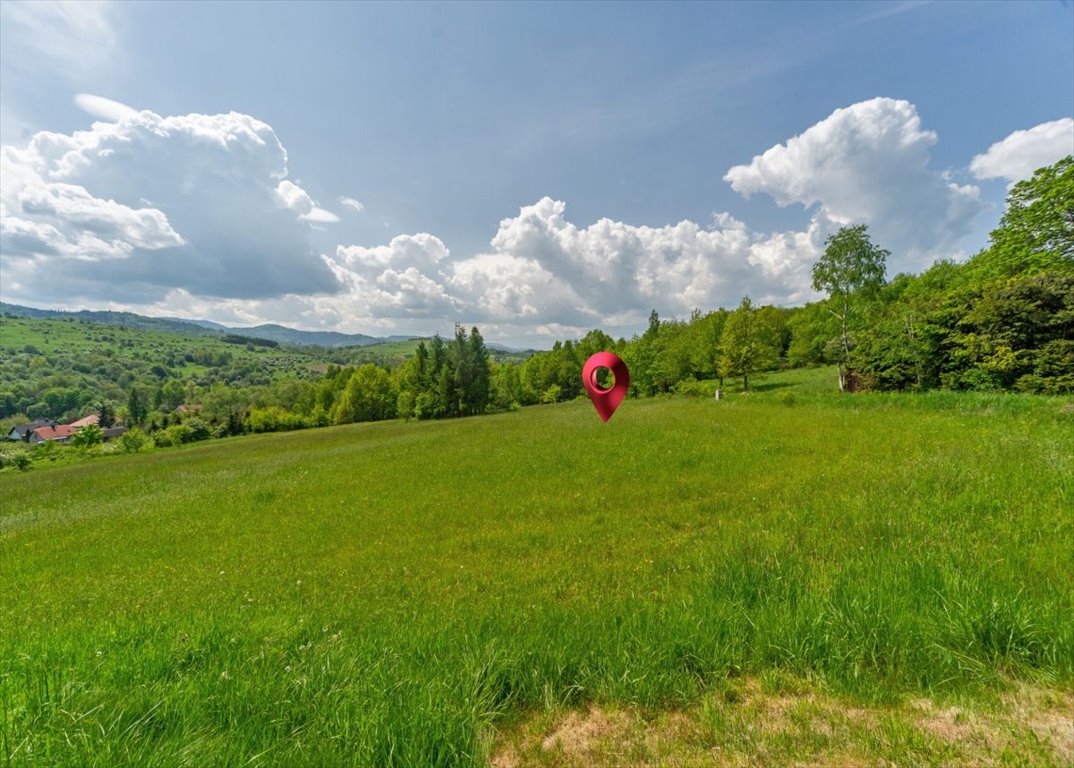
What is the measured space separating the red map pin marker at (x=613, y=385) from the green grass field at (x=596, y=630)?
2.46 metres

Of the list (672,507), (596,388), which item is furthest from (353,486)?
(596,388)

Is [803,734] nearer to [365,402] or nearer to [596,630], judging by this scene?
[596,630]

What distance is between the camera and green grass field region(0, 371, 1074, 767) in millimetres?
2658

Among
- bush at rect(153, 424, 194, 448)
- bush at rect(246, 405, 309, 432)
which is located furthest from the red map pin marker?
bush at rect(153, 424, 194, 448)

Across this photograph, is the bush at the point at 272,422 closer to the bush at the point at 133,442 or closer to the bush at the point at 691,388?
the bush at the point at 133,442

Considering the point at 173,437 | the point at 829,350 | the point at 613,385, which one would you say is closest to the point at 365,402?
the point at 173,437

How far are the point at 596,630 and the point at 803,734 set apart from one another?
6.03 ft

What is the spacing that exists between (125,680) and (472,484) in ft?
33.3

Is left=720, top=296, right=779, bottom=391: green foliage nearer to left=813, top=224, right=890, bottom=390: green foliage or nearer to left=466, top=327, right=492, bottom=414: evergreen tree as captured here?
left=813, top=224, right=890, bottom=390: green foliage

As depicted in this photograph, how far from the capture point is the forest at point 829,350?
20.0 metres

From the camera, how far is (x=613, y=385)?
548cm

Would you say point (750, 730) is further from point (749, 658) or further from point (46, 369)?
point (46, 369)

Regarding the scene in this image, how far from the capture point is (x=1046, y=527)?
17.7 ft

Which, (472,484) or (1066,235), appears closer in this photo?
(472,484)
